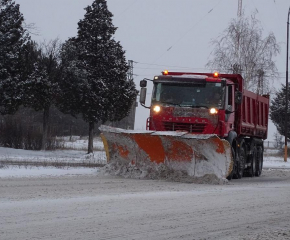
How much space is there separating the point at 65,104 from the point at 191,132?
23.2 m

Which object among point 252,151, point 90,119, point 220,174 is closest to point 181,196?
point 220,174

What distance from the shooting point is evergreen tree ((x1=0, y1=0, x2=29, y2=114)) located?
3428cm

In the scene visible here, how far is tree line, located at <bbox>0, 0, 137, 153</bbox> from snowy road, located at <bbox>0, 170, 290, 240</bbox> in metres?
21.7

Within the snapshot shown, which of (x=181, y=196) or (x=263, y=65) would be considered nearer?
(x=181, y=196)

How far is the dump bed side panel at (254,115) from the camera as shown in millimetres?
19266

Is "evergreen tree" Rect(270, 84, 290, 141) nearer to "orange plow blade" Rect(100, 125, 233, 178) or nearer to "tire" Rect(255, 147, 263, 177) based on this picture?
"tire" Rect(255, 147, 263, 177)

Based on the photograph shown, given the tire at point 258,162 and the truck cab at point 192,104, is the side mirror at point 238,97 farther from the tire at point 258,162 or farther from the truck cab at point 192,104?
the tire at point 258,162

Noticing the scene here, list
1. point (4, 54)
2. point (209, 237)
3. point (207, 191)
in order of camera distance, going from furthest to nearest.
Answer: point (4, 54) → point (207, 191) → point (209, 237)

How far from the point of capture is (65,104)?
38.8 meters

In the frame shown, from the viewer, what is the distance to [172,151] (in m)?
16.2

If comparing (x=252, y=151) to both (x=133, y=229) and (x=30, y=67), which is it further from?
(x=30, y=67)

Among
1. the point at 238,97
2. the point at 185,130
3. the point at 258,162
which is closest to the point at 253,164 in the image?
the point at 258,162

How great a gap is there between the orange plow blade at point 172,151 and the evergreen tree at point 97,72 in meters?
21.3

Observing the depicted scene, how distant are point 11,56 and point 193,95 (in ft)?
64.2
